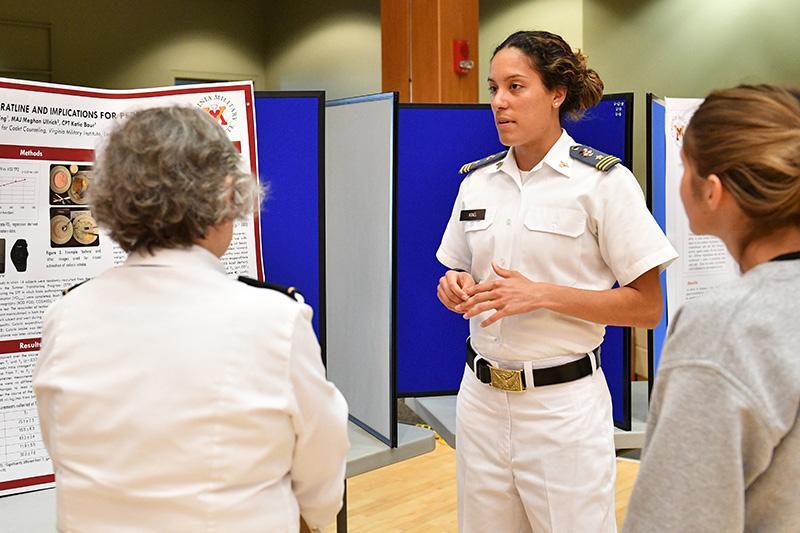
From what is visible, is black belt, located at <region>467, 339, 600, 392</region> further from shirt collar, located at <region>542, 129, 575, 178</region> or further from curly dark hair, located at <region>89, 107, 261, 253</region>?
curly dark hair, located at <region>89, 107, 261, 253</region>

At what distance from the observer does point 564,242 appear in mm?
1879

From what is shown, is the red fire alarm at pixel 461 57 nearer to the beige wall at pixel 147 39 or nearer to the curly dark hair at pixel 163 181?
the beige wall at pixel 147 39

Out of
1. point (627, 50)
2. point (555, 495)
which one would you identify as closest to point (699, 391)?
point (555, 495)

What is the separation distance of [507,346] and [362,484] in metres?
2.28

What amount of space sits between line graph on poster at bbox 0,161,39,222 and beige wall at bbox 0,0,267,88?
5.87 m

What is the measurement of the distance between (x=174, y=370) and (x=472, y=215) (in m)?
1.08

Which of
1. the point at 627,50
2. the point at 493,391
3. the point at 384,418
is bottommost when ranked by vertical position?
the point at 384,418

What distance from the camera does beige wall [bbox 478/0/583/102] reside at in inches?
238

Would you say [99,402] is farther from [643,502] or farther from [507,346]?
[507,346]

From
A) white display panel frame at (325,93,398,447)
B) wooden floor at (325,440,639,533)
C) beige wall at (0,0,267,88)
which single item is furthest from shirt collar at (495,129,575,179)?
beige wall at (0,0,267,88)

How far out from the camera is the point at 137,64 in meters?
7.95

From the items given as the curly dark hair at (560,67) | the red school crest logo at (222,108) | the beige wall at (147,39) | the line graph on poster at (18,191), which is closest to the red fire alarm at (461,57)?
the red school crest logo at (222,108)

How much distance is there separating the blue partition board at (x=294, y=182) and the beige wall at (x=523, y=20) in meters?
3.79

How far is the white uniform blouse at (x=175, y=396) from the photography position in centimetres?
112
